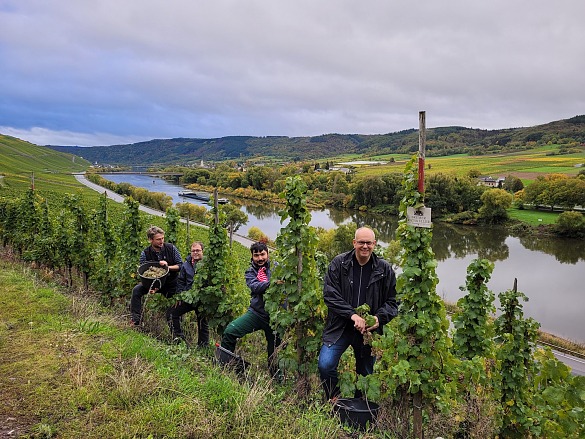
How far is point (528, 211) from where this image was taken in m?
69.1

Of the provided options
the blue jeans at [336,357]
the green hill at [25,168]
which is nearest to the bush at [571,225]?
the blue jeans at [336,357]

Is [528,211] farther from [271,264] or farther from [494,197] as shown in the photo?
[271,264]

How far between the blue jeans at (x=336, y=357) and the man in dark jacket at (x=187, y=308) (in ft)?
9.27

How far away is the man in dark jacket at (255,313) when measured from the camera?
527cm

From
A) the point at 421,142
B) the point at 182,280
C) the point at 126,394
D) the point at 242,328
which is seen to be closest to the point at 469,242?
the point at 182,280

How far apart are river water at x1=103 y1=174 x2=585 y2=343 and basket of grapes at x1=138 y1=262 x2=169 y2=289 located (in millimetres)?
10481

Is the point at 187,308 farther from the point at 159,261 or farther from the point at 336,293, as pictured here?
the point at 336,293

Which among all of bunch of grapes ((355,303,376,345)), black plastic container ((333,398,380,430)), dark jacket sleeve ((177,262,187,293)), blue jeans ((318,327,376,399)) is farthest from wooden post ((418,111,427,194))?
dark jacket sleeve ((177,262,187,293))

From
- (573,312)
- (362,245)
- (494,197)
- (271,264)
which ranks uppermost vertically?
(362,245)

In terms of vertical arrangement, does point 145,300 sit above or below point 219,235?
below

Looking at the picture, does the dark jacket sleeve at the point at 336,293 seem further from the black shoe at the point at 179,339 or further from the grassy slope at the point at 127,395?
the black shoe at the point at 179,339

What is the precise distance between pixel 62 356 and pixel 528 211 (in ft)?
261

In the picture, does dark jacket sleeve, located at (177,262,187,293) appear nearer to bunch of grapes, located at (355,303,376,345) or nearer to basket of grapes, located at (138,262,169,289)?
basket of grapes, located at (138,262,169,289)

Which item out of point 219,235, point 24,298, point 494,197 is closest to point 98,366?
point 219,235
